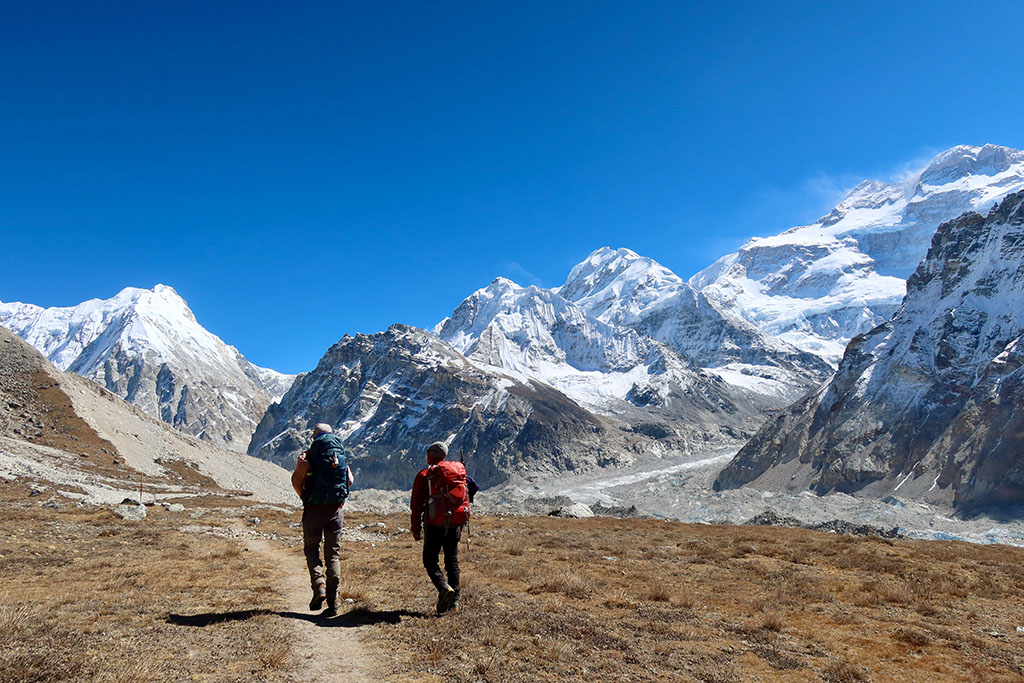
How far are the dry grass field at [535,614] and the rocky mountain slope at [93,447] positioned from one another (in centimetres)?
3608

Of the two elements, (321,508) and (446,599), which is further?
(321,508)

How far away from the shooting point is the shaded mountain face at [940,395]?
104 metres

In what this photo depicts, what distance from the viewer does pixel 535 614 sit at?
9.80 m

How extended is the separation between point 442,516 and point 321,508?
2.31 m

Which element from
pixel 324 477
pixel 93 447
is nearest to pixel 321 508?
pixel 324 477

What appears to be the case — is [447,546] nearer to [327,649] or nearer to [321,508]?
[321,508]

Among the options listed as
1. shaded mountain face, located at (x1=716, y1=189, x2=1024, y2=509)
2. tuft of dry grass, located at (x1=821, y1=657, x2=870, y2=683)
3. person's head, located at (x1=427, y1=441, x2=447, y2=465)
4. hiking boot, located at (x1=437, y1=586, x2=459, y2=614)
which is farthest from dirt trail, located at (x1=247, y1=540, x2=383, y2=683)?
shaded mountain face, located at (x1=716, y1=189, x2=1024, y2=509)

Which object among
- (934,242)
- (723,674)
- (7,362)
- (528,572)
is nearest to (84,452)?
(7,362)

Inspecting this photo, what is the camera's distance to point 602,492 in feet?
647

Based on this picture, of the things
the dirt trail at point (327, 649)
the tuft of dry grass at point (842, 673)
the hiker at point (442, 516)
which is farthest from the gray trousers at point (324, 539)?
the tuft of dry grass at point (842, 673)

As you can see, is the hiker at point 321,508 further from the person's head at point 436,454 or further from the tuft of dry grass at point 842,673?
the tuft of dry grass at point 842,673

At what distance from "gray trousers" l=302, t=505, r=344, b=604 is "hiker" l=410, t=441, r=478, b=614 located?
1.50m

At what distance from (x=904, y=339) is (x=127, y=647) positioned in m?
170

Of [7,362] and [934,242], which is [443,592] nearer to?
[7,362]
